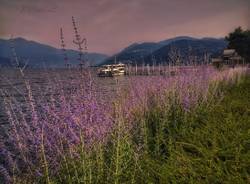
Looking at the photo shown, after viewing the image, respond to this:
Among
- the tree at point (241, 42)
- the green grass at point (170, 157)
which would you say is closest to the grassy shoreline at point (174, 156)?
the green grass at point (170, 157)

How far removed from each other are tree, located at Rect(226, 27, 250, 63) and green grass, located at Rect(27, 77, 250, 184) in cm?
5381

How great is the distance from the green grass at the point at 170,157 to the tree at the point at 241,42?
53.8m

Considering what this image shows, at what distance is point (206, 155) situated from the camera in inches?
284

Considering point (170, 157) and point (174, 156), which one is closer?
point (170, 157)

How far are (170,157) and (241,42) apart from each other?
2300 inches

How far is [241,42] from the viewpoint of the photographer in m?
62.0

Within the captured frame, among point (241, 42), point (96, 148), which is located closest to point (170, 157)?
point (96, 148)

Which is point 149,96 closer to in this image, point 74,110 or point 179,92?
point 179,92

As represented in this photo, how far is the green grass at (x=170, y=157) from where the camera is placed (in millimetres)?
5895

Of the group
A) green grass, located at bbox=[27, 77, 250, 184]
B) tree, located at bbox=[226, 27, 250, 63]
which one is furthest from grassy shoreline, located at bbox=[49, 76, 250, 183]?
tree, located at bbox=[226, 27, 250, 63]

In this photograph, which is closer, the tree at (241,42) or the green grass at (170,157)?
the green grass at (170,157)

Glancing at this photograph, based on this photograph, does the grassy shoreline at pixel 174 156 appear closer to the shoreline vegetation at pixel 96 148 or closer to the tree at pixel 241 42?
the shoreline vegetation at pixel 96 148

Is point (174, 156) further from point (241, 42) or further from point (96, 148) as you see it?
point (241, 42)

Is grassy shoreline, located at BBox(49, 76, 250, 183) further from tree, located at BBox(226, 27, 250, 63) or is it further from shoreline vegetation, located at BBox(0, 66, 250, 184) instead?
tree, located at BBox(226, 27, 250, 63)
